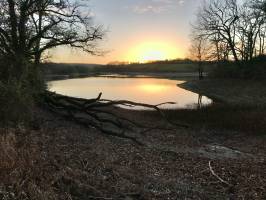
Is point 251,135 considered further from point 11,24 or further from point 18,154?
point 11,24

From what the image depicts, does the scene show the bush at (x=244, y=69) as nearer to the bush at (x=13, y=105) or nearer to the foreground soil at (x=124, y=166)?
the foreground soil at (x=124, y=166)

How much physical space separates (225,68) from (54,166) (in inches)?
1898

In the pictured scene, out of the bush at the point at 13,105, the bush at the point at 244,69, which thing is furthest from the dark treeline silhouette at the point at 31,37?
the bush at the point at 244,69

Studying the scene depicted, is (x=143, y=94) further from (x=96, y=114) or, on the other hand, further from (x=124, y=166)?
(x=124, y=166)

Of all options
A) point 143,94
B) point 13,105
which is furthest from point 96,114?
point 143,94

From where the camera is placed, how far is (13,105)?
12.8 meters

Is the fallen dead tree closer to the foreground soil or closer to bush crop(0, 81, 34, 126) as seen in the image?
the foreground soil

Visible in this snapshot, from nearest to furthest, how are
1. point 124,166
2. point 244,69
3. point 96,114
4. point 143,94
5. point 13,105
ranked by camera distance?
point 124,166 → point 13,105 → point 96,114 → point 143,94 → point 244,69

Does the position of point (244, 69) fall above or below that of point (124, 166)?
above

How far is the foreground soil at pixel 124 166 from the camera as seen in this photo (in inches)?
296

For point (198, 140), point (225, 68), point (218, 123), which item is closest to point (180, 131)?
point (198, 140)

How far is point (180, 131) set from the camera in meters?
18.4

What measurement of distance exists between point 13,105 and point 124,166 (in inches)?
178

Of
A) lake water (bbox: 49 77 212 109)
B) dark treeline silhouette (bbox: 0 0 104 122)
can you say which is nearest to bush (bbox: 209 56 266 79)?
lake water (bbox: 49 77 212 109)
